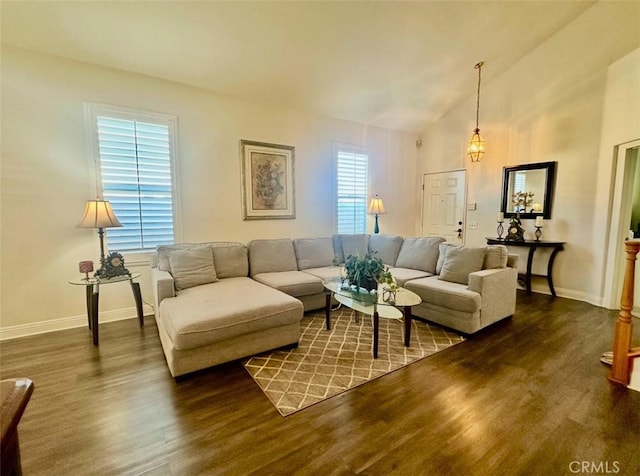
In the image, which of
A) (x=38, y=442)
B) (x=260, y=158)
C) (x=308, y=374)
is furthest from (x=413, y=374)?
(x=260, y=158)

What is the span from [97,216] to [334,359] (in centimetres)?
266

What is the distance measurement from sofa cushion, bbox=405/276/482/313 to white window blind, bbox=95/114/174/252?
3127 millimetres

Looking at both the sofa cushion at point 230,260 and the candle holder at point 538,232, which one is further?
the candle holder at point 538,232

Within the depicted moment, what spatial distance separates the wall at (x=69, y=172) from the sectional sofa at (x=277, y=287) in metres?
0.65

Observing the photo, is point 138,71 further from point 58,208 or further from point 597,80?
point 597,80

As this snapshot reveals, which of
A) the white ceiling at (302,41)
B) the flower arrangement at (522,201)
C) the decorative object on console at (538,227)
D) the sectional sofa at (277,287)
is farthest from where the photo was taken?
the flower arrangement at (522,201)

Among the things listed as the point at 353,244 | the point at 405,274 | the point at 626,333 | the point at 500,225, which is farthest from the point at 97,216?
the point at 500,225

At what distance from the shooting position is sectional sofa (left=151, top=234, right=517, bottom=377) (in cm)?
227

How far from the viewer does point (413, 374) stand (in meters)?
2.31

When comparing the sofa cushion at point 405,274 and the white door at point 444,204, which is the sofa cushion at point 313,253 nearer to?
the sofa cushion at point 405,274

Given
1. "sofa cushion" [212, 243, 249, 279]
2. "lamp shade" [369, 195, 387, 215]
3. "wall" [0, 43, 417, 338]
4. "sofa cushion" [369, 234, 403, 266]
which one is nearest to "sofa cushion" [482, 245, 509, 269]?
"sofa cushion" [369, 234, 403, 266]

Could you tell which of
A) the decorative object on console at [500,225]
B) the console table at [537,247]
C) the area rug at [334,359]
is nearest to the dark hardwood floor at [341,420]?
the area rug at [334,359]

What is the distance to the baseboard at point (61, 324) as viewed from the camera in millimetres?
2918

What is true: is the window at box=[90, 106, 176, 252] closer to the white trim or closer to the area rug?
the area rug
